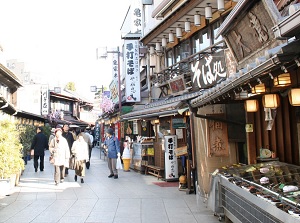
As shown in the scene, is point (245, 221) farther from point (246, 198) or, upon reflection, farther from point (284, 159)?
point (284, 159)

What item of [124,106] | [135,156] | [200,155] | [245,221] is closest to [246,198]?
[245,221]

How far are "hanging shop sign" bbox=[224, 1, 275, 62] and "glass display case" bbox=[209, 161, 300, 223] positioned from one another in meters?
2.77

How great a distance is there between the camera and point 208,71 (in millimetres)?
13773

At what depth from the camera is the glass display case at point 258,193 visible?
5.46m

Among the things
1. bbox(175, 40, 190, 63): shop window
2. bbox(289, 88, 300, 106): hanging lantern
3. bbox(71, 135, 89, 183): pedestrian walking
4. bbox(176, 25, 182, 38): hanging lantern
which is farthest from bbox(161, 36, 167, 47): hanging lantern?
bbox(289, 88, 300, 106): hanging lantern

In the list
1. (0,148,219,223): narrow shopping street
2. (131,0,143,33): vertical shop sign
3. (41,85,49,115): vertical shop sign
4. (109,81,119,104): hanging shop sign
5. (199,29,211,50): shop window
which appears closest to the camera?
(0,148,219,223): narrow shopping street

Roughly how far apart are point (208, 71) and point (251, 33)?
5.46 m

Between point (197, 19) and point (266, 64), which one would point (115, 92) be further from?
point (266, 64)

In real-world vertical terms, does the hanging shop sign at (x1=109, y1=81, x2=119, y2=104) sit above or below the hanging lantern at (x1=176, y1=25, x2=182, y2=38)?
A: below

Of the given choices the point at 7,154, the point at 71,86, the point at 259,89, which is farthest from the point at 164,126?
the point at 71,86

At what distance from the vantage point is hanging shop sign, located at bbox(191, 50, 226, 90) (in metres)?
12.9

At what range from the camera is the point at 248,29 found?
27.3ft

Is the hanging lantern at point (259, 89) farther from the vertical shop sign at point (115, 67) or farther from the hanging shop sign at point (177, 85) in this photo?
the vertical shop sign at point (115, 67)

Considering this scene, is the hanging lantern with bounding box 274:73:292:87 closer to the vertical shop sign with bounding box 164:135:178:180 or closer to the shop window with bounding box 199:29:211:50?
the vertical shop sign with bounding box 164:135:178:180
